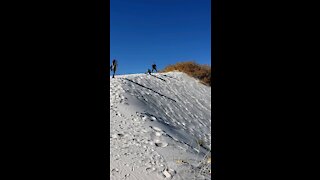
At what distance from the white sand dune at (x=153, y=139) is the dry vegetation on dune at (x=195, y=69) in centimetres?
621

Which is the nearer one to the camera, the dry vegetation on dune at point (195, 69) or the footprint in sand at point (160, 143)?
the footprint in sand at point (160, 143)

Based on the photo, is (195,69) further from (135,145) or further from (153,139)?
(135,145)

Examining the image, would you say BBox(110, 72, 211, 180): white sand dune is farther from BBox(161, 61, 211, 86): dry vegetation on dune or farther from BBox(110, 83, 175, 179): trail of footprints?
BBox(161, 61, 211, 86): dry vegetation on dune

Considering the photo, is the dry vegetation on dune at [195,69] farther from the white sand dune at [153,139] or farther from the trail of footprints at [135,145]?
the trail of footprints at [135,145]

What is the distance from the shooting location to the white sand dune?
9.41ft

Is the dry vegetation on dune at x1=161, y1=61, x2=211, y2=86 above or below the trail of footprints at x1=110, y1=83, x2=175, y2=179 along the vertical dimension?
above

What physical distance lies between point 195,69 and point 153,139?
35.6 ft

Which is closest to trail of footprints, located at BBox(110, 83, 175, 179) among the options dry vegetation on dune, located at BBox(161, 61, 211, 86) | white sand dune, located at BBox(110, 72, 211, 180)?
white sand dune, located at BBox(110, 72, 211, 180)

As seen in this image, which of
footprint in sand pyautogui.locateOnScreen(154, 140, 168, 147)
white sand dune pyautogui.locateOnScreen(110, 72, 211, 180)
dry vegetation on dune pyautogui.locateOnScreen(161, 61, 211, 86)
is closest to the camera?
white sand dune pyautogui.locateOnScreen(110, 72, 211, 180)

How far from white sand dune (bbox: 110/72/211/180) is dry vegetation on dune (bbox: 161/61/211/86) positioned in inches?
244

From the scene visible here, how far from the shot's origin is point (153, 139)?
12.6 ft

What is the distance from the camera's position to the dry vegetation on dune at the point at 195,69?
13.6 m

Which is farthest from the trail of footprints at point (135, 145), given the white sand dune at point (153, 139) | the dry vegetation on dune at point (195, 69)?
the dry vegetation on dune at point (195, 69)
